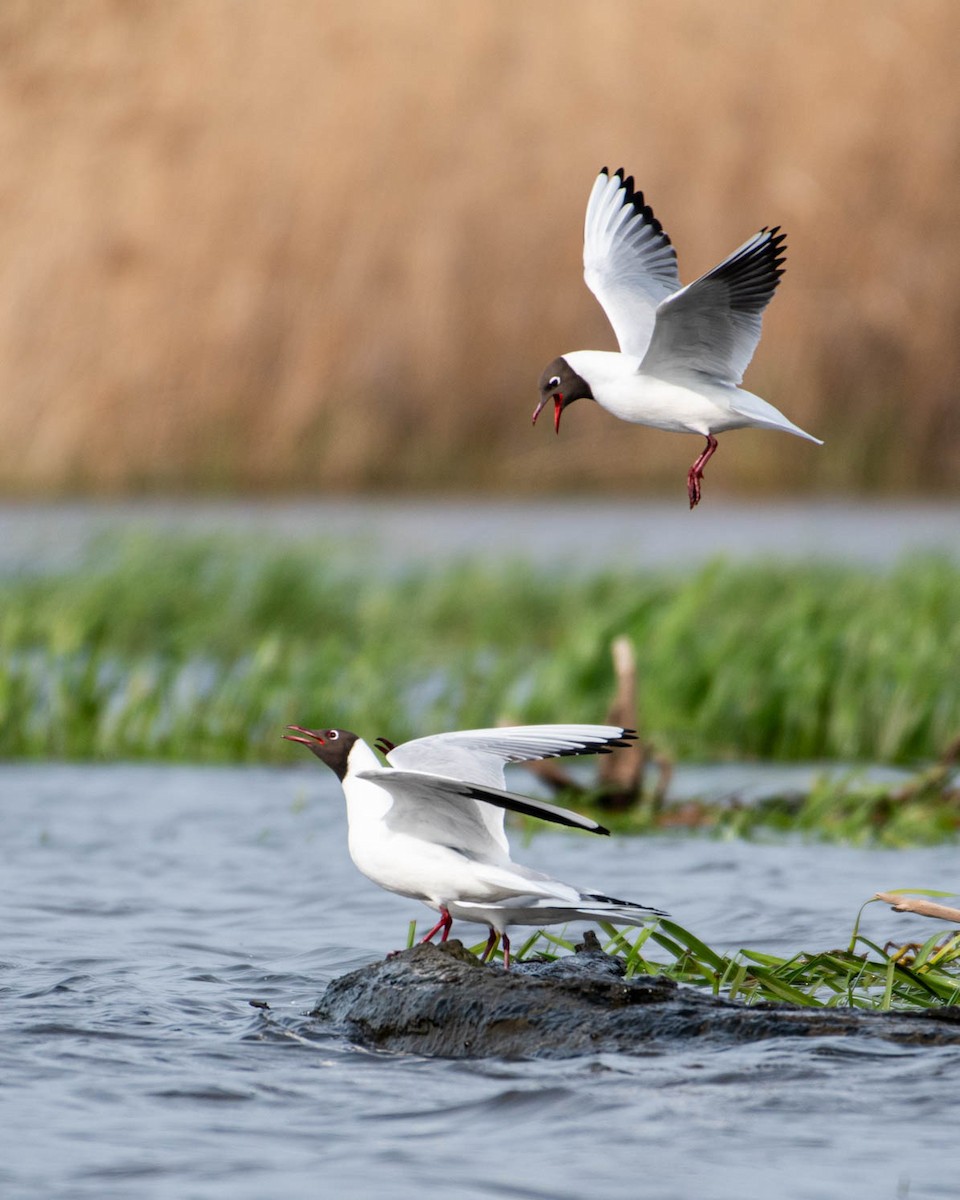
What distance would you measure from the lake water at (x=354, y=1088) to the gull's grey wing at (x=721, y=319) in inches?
78.8

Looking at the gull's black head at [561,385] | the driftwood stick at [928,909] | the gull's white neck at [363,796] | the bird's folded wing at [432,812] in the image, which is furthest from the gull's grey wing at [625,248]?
the driftwood stick at [928,909]

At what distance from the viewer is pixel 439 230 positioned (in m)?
24.3

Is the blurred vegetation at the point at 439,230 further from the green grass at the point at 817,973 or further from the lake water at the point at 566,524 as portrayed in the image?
the green grass at the point at 817,973

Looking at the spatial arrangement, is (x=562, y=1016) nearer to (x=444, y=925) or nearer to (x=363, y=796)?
(x=444, y=925)

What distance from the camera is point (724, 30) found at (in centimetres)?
2455

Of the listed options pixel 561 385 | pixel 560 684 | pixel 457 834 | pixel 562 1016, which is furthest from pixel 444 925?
pixel 560 684

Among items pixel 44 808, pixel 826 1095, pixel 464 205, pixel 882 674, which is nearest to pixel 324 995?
pixel 826 1095

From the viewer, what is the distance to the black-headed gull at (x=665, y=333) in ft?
14.1

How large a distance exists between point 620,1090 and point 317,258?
19.6 meters

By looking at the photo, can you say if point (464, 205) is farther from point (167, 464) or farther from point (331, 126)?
point (167, 464)

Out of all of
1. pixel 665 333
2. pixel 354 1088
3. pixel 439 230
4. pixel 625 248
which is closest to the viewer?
pixel 665 333

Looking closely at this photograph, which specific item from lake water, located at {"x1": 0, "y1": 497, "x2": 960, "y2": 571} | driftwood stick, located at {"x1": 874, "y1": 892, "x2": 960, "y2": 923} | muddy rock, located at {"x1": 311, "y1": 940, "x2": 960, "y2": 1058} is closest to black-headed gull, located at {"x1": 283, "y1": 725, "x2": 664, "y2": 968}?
muddy rock, located at {"x1": 311, "y1": 940, "x2": 960, "y2": 1058}

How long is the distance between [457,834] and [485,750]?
0.41 m

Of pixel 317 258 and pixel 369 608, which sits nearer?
pixel 369 608
